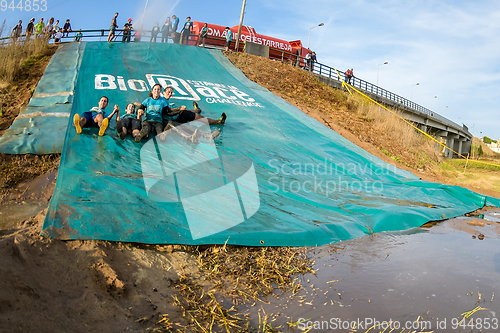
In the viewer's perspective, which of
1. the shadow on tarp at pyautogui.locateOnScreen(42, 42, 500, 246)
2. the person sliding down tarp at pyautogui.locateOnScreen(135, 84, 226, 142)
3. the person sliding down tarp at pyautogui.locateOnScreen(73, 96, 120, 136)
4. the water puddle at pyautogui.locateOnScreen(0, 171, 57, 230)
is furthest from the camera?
the person sliding down tarp at pyautogui.locateOnScreen(135, 84, 226, 142)

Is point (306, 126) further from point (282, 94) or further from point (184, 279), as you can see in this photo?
point (184, 279)

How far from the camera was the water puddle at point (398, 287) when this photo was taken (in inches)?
126

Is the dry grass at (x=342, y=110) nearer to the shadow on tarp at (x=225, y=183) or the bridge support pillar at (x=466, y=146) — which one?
the shadow on tarp at (x=225, y=183)

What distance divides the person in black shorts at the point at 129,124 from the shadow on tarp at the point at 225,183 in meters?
0.16

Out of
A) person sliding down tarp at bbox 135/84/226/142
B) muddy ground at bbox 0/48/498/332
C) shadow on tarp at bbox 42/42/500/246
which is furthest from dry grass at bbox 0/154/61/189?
person sliding down tarp at bbox 135/84/226/142

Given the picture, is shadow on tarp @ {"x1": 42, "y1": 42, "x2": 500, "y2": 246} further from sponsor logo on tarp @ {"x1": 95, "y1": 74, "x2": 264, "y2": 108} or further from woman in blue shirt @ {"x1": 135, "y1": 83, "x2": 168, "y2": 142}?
woman in blue shirt @ {"x1": 135, "y1": 83, "x2": 168, "y2": 142}

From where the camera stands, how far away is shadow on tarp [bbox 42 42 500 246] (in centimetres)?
441

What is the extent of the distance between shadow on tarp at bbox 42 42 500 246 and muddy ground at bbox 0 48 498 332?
227mm

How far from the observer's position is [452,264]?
4652 millimetres

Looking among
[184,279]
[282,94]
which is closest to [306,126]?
[282,94]

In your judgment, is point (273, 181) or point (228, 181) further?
point (273, 181)

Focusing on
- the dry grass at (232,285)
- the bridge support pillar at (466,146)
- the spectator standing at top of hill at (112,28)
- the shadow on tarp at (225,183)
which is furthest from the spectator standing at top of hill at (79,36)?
the bridge support pillar at (466,146)

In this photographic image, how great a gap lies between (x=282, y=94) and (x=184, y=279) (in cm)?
1258

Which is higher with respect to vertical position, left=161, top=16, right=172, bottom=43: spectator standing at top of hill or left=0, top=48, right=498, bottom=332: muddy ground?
left=161, top=16, right=172, bottom=43: spectator standing at top of hill
